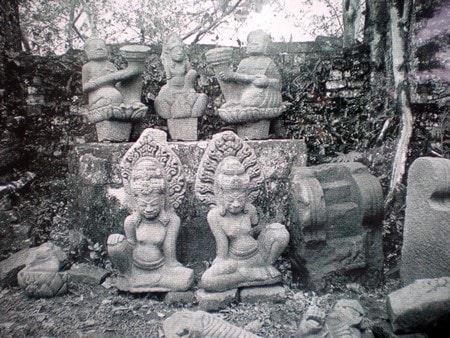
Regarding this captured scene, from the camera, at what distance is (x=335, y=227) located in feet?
10.9

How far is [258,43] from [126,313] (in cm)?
312

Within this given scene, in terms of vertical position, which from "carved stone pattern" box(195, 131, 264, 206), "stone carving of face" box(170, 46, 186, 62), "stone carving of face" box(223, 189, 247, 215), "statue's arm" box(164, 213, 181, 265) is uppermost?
"stone carving of face" box(170, 46, 186, 62)

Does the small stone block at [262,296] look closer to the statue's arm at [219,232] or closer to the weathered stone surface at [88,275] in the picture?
the statue's arm at [219,232]

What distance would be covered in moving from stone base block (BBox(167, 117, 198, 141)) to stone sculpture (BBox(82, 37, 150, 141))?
0.40 meters

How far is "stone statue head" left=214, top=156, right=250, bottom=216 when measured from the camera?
307 centimetres

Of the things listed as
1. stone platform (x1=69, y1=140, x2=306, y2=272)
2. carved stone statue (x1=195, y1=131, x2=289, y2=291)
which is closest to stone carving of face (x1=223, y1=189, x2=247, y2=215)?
carved stone statue (x1=195, y1=131, x2=289, y2=291)

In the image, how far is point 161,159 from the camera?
3189mm

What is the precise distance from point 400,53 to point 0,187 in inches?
204

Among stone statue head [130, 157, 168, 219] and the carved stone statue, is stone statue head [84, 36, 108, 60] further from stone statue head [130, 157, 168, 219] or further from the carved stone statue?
the carved stone statue

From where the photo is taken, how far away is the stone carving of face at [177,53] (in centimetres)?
414

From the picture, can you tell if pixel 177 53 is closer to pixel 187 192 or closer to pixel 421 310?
pixel 187 192

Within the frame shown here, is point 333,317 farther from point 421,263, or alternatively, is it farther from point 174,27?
point 174,27

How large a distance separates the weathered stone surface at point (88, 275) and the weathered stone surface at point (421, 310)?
2.52 m

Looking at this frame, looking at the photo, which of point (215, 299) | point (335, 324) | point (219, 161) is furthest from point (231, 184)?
point (335, 324)
